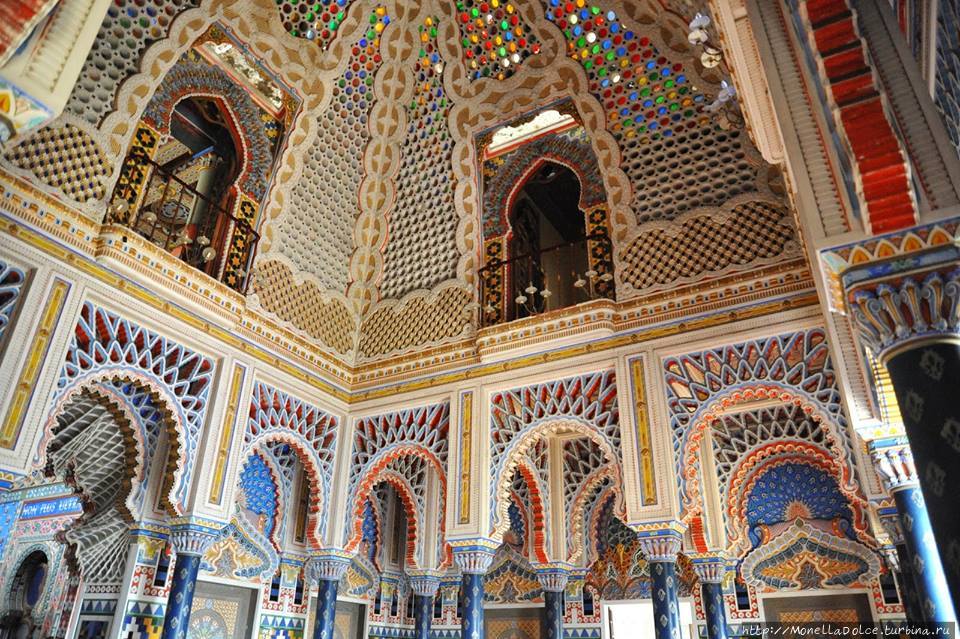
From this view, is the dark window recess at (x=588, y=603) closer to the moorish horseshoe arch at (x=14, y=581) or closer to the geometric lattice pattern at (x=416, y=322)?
the geometric lattice pattern at (x=416, y=322)

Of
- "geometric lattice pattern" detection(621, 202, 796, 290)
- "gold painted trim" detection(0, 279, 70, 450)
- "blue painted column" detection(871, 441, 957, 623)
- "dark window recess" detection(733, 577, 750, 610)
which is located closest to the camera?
"blue painted column" detection(871, 441, 957, 623)

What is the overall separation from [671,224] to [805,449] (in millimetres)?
2842

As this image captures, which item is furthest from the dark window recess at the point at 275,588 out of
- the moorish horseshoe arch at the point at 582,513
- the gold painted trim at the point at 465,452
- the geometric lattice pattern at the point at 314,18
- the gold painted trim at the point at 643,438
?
the geometric lattice pattern at the point at 314,18

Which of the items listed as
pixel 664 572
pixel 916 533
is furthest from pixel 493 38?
pixel 916 533

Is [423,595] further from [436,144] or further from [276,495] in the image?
[436,144]

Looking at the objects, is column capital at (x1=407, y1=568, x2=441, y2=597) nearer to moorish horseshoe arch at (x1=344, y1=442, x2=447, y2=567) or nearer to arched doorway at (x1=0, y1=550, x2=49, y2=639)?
moorish horseshoe arch at (x1=344, y1=442, x2=447, y2=567)

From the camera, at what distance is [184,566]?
5.86 metres

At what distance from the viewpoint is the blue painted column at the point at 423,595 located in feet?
27.1

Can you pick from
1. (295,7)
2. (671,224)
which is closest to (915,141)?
(671,224)

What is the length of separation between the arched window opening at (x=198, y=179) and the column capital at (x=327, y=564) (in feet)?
10.1

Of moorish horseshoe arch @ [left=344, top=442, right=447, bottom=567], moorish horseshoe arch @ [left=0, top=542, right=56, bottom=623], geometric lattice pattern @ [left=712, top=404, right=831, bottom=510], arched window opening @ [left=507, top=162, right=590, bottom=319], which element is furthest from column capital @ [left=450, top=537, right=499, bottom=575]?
moorish horseshoe arch @ [left=0, top=542, right=56, bottom=623]

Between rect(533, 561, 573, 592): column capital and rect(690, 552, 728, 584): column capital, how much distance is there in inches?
57.9

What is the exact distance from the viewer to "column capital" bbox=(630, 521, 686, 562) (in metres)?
→ 5.51

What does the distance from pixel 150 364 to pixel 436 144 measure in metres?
4.14
